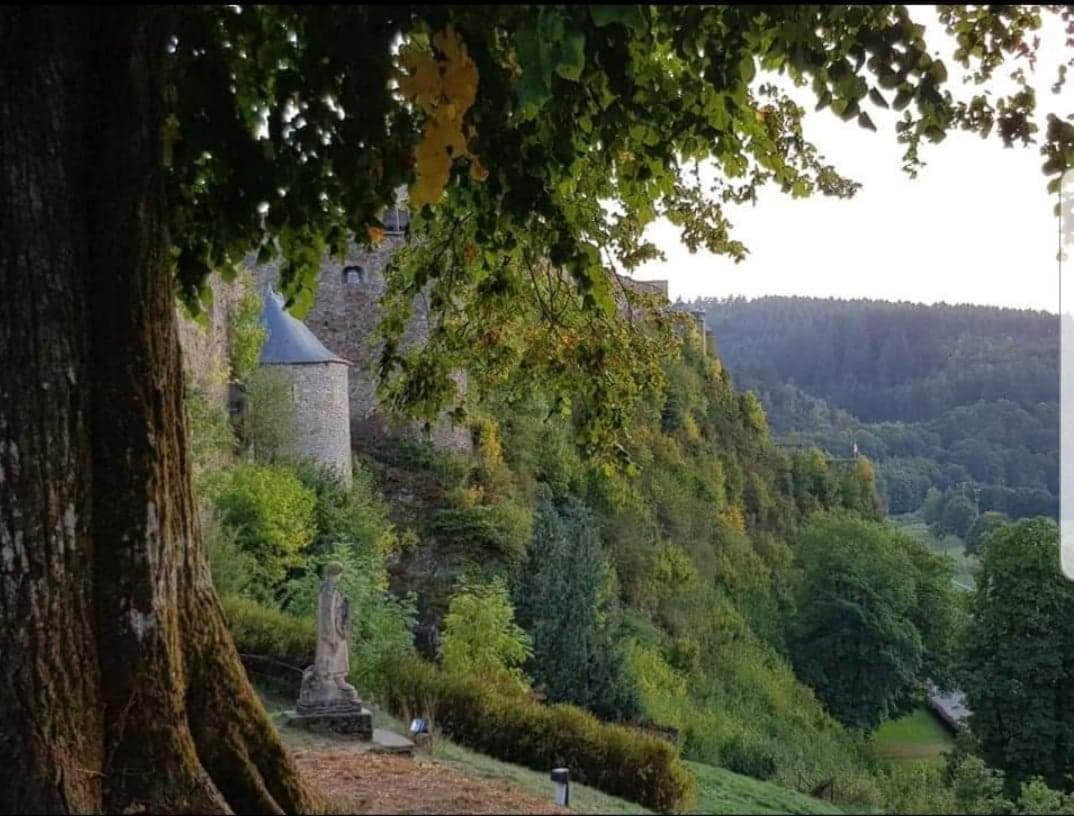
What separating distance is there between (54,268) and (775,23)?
2.60m

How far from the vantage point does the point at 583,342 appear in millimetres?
5969

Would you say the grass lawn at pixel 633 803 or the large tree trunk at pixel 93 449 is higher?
the large tree trunk at pixel 93 449

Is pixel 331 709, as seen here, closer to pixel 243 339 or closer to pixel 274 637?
pixel 274 637

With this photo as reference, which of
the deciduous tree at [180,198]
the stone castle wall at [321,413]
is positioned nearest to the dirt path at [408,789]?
the deciduous tree at [180,198]

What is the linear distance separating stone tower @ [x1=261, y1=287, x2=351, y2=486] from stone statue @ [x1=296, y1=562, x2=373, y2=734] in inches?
405

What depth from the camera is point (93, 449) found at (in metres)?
3.23

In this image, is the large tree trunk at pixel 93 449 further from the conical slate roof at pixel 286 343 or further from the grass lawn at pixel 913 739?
the grass lawn at pixel 913 739

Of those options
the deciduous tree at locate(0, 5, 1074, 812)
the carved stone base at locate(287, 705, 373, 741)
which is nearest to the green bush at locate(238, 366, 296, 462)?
the carved stone base at locate(287, 705, 373, 741)

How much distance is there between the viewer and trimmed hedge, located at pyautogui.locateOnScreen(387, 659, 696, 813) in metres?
6.14

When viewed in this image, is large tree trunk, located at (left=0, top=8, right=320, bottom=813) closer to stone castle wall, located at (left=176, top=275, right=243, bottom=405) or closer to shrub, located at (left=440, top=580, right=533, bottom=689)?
shrub, located at (left=440, top=580, right=533, bottom=689)

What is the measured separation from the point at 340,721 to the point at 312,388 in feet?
38.6

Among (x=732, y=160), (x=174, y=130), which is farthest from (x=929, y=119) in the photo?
(x=174, y=130)

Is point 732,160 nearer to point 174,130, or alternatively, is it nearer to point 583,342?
point 583,342

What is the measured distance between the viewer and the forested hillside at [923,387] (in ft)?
60.3
